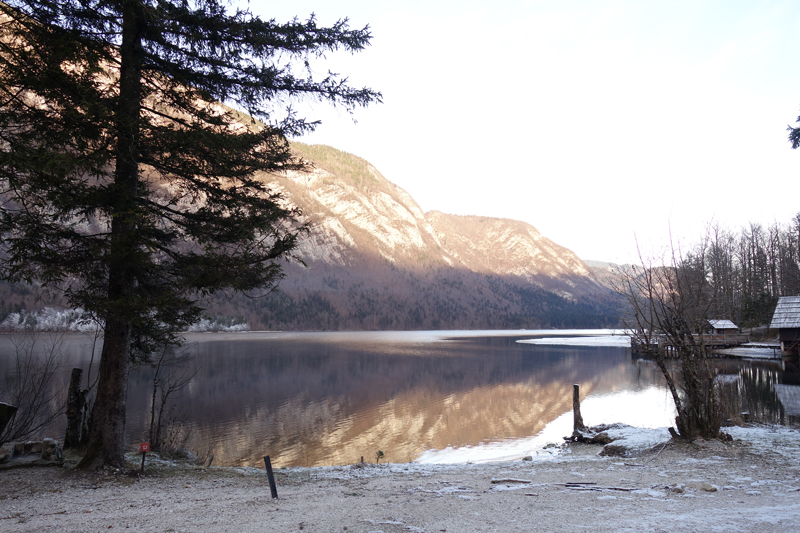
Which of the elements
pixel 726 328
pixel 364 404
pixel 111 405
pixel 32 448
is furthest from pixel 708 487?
pixel 726 328

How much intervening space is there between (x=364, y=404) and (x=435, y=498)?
20.2 meters

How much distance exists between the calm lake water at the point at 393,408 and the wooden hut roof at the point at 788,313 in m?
4.26

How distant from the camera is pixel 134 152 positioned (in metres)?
7.61

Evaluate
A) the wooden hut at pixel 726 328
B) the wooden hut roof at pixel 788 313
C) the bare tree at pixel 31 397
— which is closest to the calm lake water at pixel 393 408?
the bare tree at pixel 31 397

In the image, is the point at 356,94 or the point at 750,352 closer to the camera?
the point at 356,94

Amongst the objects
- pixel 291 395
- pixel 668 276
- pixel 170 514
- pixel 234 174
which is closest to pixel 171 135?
pixel 234 174

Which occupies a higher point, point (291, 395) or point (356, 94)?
point (356, 94)

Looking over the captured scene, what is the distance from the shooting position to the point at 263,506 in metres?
6.26

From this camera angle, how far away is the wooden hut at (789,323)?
114ft

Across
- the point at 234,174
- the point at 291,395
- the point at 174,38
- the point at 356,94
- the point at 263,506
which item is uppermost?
the point at 174,38

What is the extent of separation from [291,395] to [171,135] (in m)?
23.0

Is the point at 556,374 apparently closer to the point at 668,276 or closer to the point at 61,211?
the point at 668,276

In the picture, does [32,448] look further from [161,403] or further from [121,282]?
[161,403]

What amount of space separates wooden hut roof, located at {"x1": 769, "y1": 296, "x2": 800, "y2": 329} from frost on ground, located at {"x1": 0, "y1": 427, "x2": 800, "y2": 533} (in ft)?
110
